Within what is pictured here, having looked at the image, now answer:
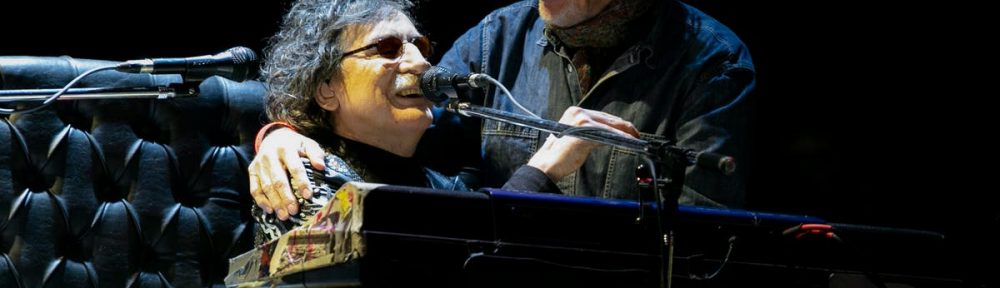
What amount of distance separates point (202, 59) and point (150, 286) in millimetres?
1013

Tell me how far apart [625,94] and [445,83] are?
73cm

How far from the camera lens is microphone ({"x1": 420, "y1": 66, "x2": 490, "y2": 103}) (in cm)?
208

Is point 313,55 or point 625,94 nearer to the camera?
point 313,55

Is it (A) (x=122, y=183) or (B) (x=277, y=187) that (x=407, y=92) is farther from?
(A) (x=122, y=183)

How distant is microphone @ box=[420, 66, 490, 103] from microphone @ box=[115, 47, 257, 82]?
32cm

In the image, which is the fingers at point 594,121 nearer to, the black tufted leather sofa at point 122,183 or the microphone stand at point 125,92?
the microphone stand at point 125,92

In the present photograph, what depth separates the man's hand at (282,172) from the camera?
2.30 meters

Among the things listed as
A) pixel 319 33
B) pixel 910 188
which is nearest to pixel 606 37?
pixel 319 33

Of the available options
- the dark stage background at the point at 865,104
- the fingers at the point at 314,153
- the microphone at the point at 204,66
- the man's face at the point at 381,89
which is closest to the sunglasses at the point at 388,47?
the man's face at the point at 381,89

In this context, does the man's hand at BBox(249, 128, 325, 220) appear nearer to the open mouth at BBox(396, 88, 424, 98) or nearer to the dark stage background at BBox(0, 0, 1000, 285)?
the open mouth at BBox(396, 88, 424, 98)

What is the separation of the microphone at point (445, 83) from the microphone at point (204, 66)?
12.7 inches

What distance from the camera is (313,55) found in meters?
2.64

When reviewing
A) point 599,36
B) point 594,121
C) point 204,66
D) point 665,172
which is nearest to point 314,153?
point 204,66

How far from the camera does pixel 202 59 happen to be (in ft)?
6.97
